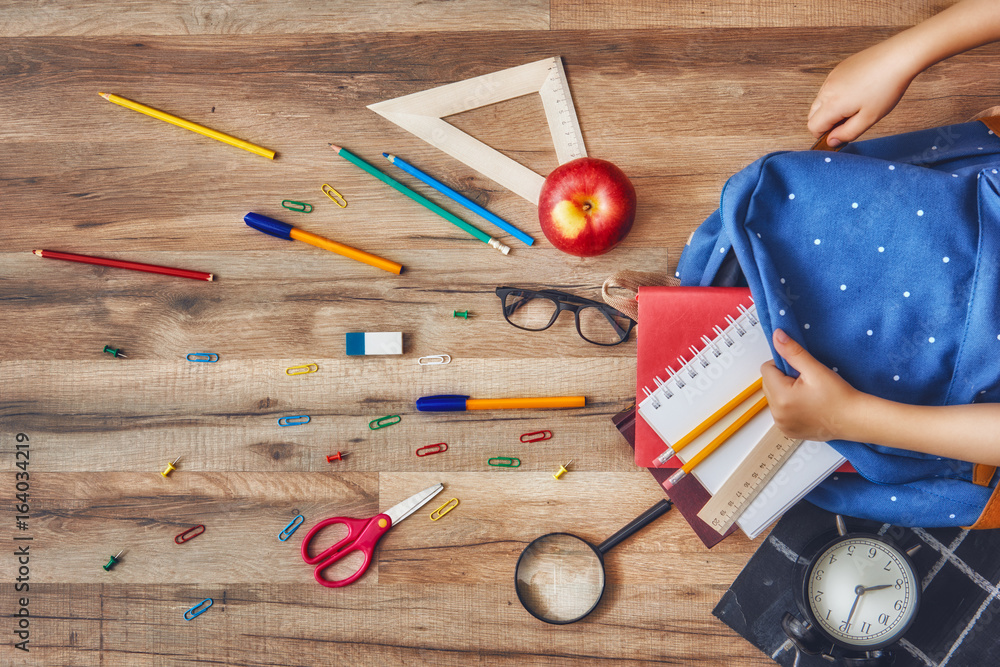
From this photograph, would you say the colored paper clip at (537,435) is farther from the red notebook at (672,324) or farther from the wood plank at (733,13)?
the wood plank at (733,13)

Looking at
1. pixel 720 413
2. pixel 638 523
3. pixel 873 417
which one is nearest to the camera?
pixel 873 417

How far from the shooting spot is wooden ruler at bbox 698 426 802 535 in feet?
2.69

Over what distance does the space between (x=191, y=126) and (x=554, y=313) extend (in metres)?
0.70

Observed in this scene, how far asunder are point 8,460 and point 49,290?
1.00 feet

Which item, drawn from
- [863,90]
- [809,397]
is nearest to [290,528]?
[809,397]

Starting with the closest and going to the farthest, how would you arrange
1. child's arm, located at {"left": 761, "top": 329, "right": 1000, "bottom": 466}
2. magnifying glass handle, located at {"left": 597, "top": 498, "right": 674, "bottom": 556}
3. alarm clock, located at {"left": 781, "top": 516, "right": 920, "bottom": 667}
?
child's arm, located at {"left": 761, "top": 329, "right": 1000, "bottom": 466} < alarm clock, located at {"left": 781, "top": 516, "right": 920, "bottom": 667} < magnifying glass handle, located at {"left": 597, "top": 498, "right": 674, "bottom": 556}

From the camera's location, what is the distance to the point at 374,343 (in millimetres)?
954

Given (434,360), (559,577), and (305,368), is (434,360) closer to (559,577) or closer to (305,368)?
Answer: (305,368)

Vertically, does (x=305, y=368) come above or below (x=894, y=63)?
below

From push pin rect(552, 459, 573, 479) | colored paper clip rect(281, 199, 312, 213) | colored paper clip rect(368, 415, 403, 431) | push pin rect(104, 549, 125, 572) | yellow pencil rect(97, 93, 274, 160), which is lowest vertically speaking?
push pin rect(104, 549, 125, 572)

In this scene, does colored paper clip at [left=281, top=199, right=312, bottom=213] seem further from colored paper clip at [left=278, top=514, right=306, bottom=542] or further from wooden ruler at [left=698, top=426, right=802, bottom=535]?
wooden ruler at [left=698, top=426, right=802, bottom=535]

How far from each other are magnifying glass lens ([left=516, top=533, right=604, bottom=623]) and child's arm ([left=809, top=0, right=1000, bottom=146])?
0.76 m

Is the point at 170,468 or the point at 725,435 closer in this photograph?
the point at 725,435

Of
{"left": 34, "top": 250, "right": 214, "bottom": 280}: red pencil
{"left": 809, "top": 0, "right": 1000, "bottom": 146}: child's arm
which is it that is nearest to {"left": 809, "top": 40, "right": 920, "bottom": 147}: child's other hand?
{"left": 809, "top": 0, "right": 1000, "bottom": 146}: child's arm
